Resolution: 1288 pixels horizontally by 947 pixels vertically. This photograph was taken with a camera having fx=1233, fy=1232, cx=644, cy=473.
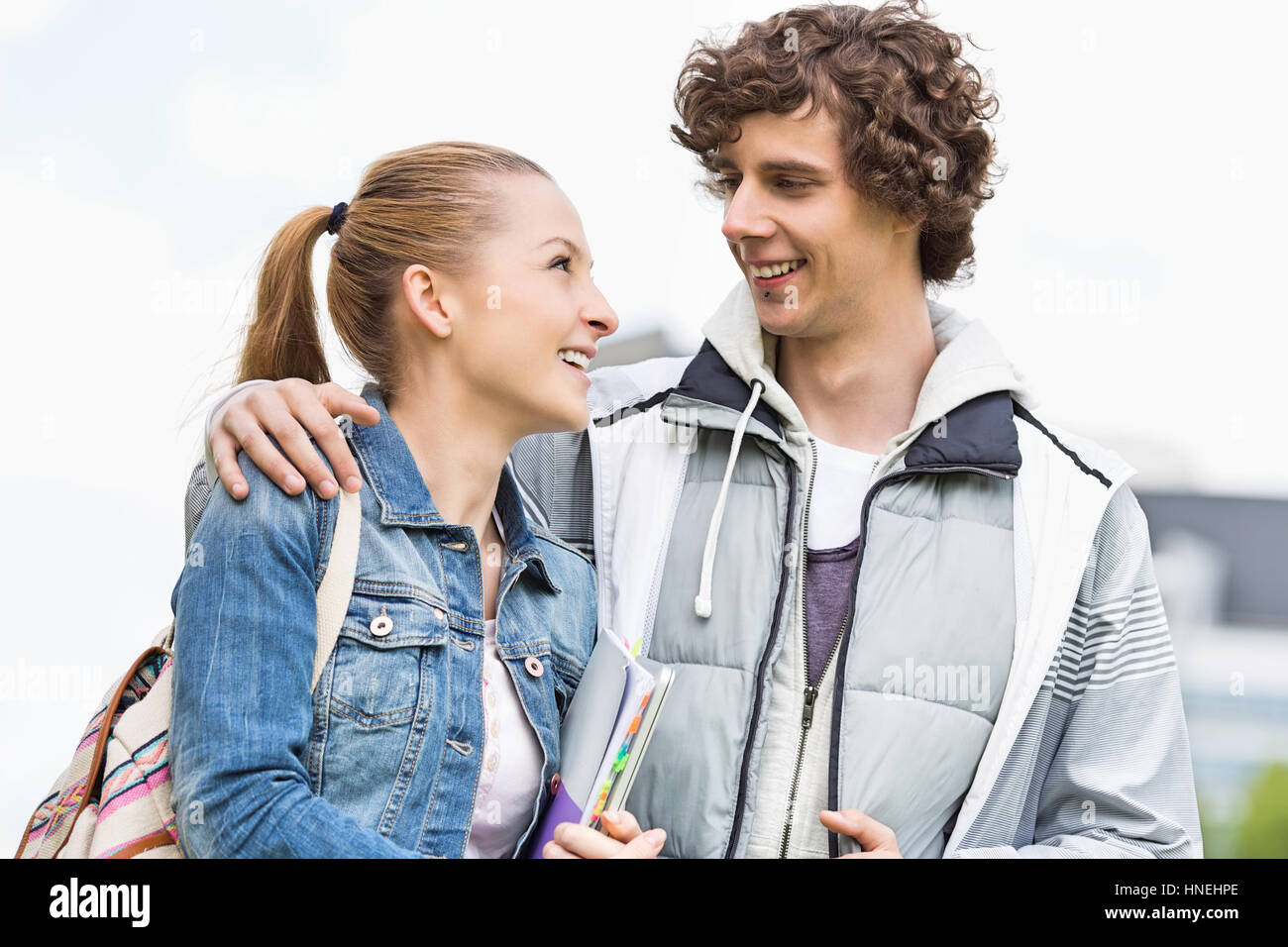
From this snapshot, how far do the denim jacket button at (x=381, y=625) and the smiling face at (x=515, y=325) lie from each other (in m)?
0.45

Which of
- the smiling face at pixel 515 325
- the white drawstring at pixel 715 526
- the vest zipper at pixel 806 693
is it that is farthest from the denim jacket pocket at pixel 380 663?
the vest zipper at pixel 806 693

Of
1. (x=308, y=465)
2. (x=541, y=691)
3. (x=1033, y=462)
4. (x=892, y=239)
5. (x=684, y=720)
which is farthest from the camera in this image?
(x=892, y=239)

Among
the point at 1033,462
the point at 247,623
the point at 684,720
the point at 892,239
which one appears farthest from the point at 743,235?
the point at 247,623

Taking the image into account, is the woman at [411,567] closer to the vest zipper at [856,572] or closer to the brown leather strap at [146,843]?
the brown leather strap at [146,843]

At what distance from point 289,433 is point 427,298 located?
1.32 ft

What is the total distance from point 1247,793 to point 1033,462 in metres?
16.2

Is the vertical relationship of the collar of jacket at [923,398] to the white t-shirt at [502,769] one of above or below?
above

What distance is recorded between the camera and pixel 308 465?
202cm

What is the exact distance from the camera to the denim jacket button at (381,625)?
2025mm

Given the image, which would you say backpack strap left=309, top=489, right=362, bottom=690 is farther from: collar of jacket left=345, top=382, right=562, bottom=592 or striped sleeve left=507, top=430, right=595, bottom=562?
striped sleeve left=507, top=430, right=595, bottom=562

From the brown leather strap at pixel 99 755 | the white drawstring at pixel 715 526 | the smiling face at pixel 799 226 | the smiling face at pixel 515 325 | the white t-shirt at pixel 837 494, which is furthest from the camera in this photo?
the smiling face at pixel 799 226

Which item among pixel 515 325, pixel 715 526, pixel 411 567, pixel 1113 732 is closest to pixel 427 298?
pixel 515 325
